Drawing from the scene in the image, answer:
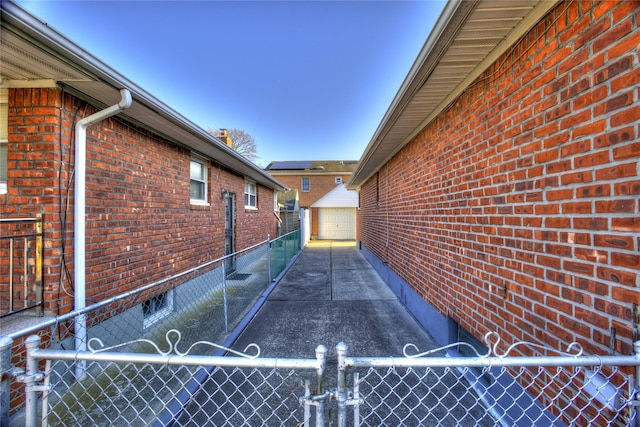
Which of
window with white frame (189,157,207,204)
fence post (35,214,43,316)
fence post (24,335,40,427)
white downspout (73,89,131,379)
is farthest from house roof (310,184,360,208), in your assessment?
fence post (24,335,40,427)

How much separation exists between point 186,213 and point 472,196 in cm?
500

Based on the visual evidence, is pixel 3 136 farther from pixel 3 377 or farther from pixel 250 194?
pixel 250 194

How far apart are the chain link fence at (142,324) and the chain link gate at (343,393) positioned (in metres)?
0.06

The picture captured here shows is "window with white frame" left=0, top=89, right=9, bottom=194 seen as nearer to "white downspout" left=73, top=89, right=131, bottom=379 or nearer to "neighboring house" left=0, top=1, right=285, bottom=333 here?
"neighboring house" left=0, top=1, right=285, bottom=333

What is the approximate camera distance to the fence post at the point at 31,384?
1.20 m

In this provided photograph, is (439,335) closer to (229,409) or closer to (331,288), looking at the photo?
(229,409)

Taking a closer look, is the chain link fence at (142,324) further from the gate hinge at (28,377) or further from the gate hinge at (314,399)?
the gate hinge at (314,399)

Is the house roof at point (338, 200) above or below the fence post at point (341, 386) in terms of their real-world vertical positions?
above

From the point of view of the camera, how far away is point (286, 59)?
30.0ft

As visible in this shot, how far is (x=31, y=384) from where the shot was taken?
1210mm

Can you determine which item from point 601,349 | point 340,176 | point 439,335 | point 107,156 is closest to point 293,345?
point 439,335

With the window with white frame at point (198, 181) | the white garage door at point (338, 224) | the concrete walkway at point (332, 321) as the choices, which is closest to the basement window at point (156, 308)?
the concrete walkway at point (332, 321)

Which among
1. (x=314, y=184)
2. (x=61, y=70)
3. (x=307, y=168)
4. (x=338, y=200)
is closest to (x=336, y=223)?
(x=338, y=200)

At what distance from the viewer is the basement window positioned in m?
4.46
